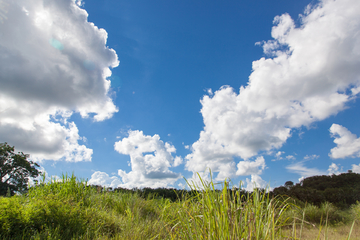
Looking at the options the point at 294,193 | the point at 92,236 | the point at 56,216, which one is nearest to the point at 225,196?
the point at 92,236

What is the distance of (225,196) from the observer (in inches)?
116

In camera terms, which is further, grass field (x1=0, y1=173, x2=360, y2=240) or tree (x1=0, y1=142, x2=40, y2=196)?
tree (x1=0, y1=142, x2=40, y2=196)

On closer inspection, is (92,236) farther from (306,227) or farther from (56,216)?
(306,227)

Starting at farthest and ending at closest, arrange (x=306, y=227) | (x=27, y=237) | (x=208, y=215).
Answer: (x=306, y=227), (x=27, y=237), (x=208, y=215)

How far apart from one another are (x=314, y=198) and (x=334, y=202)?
5.74 feet

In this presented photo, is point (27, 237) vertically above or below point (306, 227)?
above

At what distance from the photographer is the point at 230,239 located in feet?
8.02

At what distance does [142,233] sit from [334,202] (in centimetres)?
Answer: 1406

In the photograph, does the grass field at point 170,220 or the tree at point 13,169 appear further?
the tree at point 13,169

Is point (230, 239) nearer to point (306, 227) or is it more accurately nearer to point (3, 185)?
point (306, 227)

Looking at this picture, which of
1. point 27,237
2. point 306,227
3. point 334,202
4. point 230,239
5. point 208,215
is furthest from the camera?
point 334,202

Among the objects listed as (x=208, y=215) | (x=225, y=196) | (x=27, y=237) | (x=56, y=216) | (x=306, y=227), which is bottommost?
(x=306, y=227)

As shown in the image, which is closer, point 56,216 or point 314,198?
point 56,216

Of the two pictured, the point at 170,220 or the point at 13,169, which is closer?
the point at 170,220
